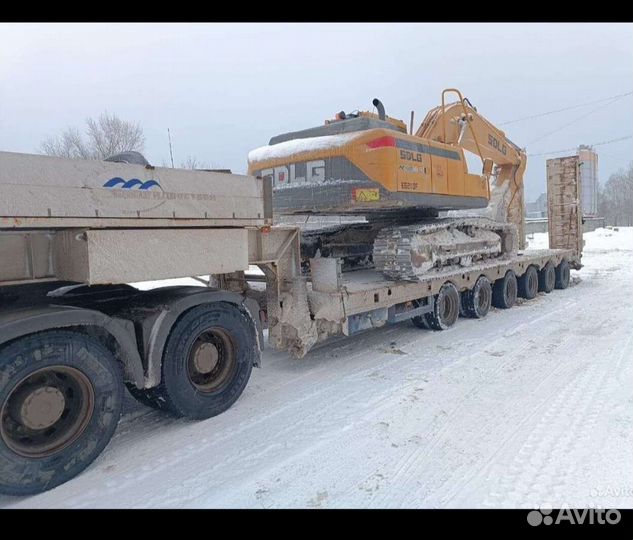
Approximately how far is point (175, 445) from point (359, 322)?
9.13 feet

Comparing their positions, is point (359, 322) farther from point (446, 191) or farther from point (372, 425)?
point (446, 191)

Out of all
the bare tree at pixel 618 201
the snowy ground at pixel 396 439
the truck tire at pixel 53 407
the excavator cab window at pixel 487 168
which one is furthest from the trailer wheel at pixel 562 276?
the bare tree at pixel 618 201

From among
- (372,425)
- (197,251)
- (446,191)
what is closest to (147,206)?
(197,251)

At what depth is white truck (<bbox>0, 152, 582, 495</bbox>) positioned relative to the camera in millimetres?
3004

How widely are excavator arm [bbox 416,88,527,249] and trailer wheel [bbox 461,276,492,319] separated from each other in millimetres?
1880

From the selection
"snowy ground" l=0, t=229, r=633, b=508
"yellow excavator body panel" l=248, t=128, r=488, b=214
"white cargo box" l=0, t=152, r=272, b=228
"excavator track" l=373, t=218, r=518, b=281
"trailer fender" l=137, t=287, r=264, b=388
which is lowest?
"snowy ground" l=0, t=229, r=633, b=508

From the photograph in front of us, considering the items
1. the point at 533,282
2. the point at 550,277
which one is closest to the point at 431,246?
the point at 533,282

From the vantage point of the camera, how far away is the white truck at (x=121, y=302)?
3004 millimetres

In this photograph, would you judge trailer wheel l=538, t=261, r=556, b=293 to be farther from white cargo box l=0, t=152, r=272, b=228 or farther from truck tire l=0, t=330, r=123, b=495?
truck tire l=0, t=330, r=123, b=495

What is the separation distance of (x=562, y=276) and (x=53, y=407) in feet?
38.6

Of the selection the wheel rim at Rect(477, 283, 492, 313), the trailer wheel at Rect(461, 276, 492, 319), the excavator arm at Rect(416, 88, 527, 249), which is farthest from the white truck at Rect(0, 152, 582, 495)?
the wheel rim at Rect(477, 283, 492, 313)

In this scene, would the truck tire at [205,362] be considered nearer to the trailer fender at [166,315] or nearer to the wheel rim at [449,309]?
the trailer fender at [166,315]

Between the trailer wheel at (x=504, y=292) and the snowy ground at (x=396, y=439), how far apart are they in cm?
281

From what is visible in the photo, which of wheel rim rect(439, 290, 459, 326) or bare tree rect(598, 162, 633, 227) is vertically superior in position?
bare tree rect(598, 162, 633, 227)
